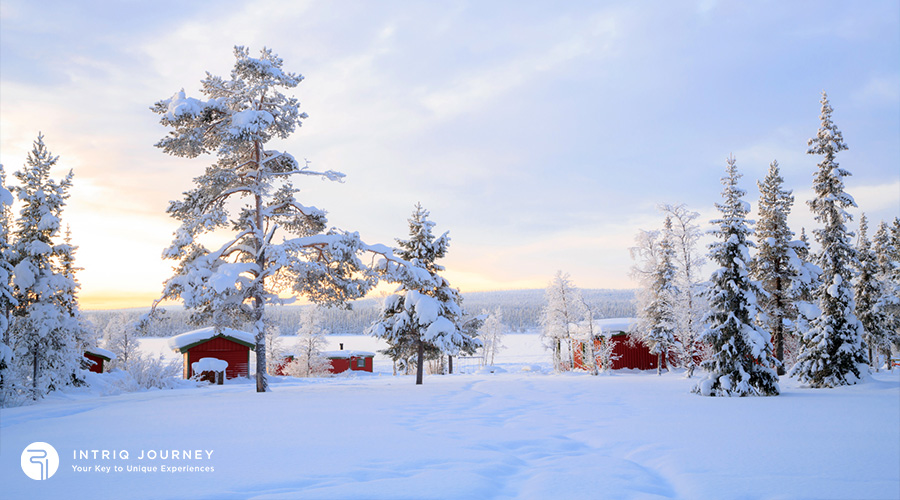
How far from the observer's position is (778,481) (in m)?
6.20

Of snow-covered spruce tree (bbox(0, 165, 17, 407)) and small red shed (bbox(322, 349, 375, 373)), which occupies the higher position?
snow-covered spruce tree (bbox(0, 165, 17, 407))

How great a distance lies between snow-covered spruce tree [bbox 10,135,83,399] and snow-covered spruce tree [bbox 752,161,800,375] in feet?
117

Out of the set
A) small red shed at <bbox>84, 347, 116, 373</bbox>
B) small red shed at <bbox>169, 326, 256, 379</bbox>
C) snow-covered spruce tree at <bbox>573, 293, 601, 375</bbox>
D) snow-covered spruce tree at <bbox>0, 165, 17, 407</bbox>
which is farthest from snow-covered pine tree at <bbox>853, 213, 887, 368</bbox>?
small red shed at <bbox>84, 347, 116, 373</bbox>

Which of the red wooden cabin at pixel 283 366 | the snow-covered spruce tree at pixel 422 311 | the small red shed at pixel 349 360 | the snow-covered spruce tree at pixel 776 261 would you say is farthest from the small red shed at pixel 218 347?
the snow-covered spruce tree at pixel 776 261

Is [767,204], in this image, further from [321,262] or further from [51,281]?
[51,281]

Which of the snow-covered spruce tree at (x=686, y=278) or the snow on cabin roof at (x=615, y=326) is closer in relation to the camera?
the snow-covered spruce tree at (x=686, y=278)

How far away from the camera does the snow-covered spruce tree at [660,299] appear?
33.7 m

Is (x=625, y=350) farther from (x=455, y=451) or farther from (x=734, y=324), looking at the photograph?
(x=455, y=451)

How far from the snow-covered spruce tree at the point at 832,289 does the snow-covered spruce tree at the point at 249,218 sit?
1855cm

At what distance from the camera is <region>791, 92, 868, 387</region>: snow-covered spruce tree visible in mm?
23016

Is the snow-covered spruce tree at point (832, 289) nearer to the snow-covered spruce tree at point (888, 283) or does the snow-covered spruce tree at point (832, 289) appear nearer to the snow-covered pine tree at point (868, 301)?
the snow-covered pine tree at point (868, 301)

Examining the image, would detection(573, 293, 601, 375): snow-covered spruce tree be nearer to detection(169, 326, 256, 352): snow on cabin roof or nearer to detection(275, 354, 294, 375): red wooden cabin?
detection(169, 326, 256, 352): snow on cabin roof

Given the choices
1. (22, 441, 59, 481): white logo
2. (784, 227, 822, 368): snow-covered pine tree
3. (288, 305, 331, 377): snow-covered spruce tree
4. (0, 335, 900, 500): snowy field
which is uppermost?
(784, 227, 822, 368): snow-covered pine tree

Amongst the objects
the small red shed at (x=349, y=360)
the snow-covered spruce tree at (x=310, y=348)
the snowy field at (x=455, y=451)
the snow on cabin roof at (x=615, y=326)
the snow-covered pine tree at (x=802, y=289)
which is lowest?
the small red shed at (x=349, y=360)
